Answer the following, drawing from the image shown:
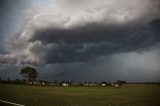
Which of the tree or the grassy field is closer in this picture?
the grassy field

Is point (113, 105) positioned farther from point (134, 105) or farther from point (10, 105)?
point (10, 105)

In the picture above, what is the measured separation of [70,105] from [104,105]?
292 centimetres

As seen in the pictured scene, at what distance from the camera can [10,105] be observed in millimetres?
18062

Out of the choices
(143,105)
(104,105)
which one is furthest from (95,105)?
(143,105)

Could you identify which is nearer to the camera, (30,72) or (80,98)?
(80,98)

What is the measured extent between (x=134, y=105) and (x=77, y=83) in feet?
405

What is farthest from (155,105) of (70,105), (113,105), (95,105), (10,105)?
(10,105)

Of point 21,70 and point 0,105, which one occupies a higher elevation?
point 21,70

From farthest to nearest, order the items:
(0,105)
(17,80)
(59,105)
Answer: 1. (17,80)
2. (59,105)
3. (0,105)

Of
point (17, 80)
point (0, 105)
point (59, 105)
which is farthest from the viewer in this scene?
point (17, 80)

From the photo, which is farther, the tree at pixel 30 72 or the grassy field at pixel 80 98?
the tree at pixel 30 72

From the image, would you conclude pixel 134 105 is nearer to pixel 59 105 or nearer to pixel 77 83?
pixel 59 105

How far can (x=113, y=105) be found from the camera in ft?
65.8

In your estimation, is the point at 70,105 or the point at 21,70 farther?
the point at 21,70
